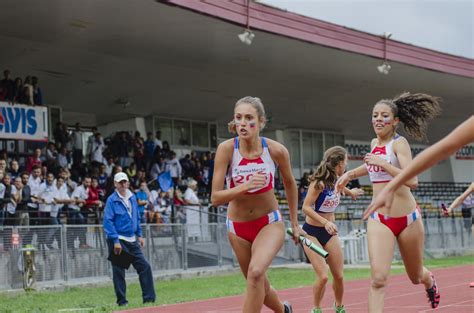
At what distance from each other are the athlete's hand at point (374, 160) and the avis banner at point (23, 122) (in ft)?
55.2

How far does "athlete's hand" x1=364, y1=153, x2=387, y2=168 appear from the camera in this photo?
779 cm

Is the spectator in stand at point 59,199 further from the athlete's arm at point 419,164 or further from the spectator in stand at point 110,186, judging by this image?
the athlete's arm at point 419,164

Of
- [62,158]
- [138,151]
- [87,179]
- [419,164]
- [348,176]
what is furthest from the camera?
[138,151]

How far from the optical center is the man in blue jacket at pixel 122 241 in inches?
568

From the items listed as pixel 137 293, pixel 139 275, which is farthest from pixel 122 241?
pixel 137 293

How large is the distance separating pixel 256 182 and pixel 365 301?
7.20 meters

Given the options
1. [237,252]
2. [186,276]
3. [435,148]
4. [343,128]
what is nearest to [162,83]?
[186,276]

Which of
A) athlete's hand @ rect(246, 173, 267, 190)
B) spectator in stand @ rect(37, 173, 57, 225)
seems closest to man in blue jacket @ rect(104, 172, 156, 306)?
spectator in stand @ rect(37, 173, 57, 225)

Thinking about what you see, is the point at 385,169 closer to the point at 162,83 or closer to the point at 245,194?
the point at 245,194

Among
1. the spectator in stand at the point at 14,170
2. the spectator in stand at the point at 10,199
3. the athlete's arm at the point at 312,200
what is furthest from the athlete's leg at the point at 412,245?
the spectator in stand at the point at 14,170

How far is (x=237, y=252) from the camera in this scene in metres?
7.70

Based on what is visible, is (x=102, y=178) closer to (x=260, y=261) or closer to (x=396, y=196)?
(x=396, y=196)

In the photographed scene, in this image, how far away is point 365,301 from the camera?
1374cm

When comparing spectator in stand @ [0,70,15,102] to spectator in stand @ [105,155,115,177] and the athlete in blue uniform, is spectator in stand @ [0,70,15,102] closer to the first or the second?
spectator in stand @ [105,155,115,177]
